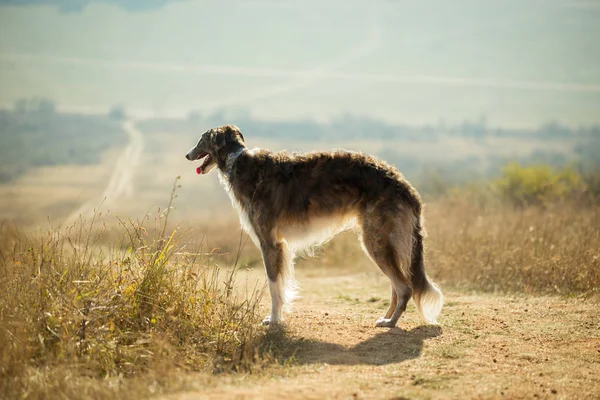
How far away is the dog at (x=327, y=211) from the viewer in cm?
831

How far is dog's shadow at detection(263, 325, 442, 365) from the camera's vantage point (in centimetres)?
715

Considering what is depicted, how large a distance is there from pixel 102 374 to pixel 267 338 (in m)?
1.99

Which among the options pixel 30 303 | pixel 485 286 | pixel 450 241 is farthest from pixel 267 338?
pixel 450 241

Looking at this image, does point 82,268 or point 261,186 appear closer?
point 82,268

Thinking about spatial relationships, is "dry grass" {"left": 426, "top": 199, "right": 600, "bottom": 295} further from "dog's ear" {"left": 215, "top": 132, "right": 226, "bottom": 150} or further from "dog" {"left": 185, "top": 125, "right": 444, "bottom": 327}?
"dog's ear" {"left": 215, "top": 132, "right": 226, "bottom": 150}

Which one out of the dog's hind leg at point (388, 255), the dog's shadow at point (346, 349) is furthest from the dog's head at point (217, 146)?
the dog's shadow at point (346, 349)

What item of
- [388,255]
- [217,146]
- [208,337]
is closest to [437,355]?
[388,255]

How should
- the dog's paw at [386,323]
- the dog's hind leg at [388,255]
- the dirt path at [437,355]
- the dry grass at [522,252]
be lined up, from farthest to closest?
the dry grass at [522,252], the dog's paw at [386,323], the dog's hind leg at [388,255], the dirt path at [437,355]

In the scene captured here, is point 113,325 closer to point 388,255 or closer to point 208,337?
point 208,337

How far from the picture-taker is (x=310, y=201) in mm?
8516

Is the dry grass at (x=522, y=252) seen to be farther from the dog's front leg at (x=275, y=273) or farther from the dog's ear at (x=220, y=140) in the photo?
the dog's ear at (x=220, y=140)

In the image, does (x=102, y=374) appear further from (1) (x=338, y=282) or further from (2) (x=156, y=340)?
(1) (x=338, y=282)

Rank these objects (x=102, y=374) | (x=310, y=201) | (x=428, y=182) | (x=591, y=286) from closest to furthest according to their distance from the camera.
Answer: (x=102, y=374), (x=310, y=201), (x=591, y=286), (x=428, y=182)

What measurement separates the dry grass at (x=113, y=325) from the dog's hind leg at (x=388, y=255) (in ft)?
5.56
